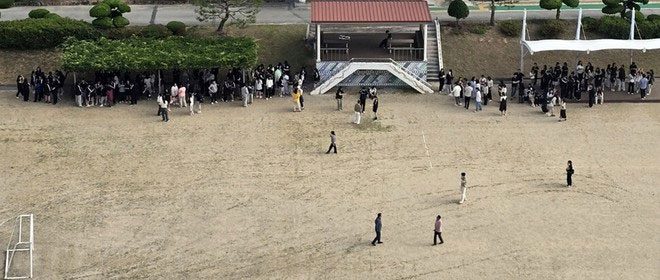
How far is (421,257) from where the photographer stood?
3180cm

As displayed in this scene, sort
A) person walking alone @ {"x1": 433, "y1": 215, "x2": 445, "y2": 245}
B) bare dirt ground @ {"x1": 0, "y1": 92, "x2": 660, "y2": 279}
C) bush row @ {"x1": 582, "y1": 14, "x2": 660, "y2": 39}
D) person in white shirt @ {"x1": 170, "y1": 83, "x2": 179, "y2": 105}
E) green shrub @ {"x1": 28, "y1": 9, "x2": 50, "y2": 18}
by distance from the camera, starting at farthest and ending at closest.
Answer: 1. green shrub @ {"x1": 28, "y1": 9, "x2": 50, "y2": 18}
2. bush row @ {"x1": 582, "y1": 14, "x2": 660, "y2": 39}
3. person in white shirt @ {"x1": 170, "y1": 83, "x2": 179, "y2": 105}
4. person walking alone @ {"x1": 433, "y1": 215, "x2": 445, "y2": 245}
5. bare dirt ground @ {"x1": 0, "y1": 92, "x2": 660, "y2": 279}

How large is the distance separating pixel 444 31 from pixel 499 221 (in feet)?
67.9

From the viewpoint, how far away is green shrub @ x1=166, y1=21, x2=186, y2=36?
5203 cm

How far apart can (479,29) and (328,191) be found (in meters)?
19.8

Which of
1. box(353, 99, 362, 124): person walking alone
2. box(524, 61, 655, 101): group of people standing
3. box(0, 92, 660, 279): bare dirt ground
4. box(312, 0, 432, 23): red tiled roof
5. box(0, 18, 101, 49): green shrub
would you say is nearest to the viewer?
box(0, 92, 660, 279): bare dirt ground

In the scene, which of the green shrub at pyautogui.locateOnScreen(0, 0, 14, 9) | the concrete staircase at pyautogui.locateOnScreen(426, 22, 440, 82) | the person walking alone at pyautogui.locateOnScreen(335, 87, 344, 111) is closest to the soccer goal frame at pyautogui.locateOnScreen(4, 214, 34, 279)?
the person walking alone at pyautogui.locateOnScreen(335, 87, 344, 111)

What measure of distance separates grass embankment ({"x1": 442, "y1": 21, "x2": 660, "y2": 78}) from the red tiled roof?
333cm

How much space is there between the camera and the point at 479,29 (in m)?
53.4

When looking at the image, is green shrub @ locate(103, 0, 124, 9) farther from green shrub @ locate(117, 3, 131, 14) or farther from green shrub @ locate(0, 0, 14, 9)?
green shrub @ locate(0, 0, 14, 9)

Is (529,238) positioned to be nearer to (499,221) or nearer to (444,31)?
(499,221)

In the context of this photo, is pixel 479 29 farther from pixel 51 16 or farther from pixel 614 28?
pixel 51 16

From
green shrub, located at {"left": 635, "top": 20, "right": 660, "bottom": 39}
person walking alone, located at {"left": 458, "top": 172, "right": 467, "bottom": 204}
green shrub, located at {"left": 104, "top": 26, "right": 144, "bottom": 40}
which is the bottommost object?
person walking alone, located at {"left": 458, "top": 172, "right": 467, "bottom": 204}

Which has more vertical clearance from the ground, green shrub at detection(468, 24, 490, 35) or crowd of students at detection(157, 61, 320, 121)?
green shrub at detection(468, 24, 490, 35)

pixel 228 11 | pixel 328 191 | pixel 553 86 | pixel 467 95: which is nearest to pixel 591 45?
pixel 553 86
